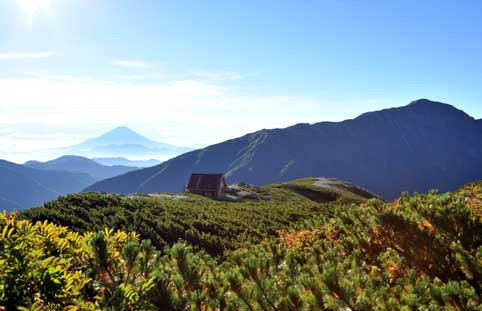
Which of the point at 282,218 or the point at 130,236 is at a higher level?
the point at 130,236

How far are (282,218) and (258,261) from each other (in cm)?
3469

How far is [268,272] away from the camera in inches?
193

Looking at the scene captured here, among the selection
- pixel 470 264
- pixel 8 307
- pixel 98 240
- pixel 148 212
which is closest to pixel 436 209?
pixel 470 264

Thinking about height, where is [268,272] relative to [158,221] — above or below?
above

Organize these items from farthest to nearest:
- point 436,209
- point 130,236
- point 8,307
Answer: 1. point 130,236
2. point 436,209
3. point 8,307

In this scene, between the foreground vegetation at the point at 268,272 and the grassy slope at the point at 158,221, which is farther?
the grassy slope at the point at 158,221

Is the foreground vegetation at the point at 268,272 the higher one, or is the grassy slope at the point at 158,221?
the foreground vegetation at the point at 268,272

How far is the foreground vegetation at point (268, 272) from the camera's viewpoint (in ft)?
11.8

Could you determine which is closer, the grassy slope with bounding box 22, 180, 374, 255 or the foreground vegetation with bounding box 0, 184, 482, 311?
the foreground vegetation with bounding box 0, 184, 482, 311

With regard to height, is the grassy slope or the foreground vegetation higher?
the foreground vegetation

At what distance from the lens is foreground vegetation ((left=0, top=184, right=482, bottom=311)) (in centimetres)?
359

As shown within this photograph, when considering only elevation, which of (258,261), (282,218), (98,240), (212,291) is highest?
(98,240)

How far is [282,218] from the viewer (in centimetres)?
3866

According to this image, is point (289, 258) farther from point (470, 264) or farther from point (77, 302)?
point (77, 302)
